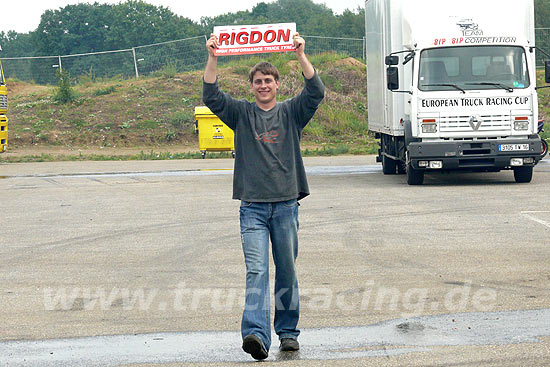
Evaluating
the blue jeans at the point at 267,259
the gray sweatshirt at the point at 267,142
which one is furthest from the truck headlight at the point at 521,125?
the blue jeans at the point at 267,259

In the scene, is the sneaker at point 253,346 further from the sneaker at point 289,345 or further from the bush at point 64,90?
the bush at point 64,90

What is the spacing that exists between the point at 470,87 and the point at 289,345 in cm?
1209

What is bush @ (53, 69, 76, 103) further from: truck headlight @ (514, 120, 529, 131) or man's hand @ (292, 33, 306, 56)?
man's hand @ (292, 33, 306, 56)

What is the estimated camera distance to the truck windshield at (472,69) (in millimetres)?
17375

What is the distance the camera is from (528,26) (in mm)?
17859

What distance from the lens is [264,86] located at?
20.2 feet

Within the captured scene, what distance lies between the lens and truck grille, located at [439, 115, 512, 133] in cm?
1736

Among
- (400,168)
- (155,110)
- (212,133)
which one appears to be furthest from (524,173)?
(155,110)

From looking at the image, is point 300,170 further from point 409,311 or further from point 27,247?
point 27,247

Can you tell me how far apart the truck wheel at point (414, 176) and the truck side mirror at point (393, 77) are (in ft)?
4.89

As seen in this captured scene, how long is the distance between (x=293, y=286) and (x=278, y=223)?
17.0 inches

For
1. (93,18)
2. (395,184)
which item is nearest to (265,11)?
(93,18)

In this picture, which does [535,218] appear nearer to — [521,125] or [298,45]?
[521,125]

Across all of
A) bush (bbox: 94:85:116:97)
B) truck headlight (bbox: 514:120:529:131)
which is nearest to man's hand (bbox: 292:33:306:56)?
truck headlight (bbox: 514:120:529:131)
